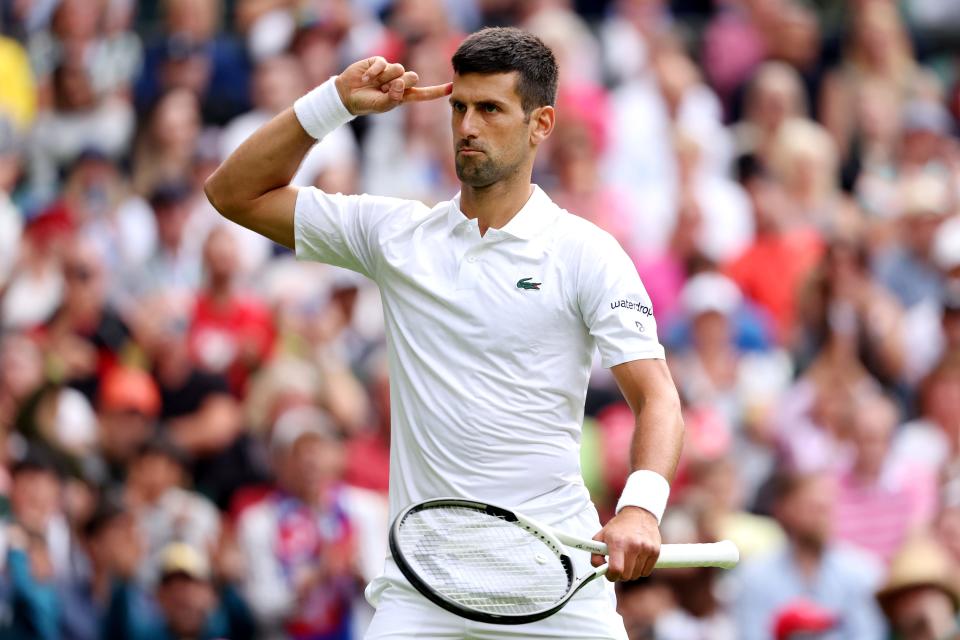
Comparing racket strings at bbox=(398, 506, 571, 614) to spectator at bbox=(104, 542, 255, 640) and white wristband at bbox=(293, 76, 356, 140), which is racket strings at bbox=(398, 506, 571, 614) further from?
spectator at bbox=(104, 542, 255, 640)

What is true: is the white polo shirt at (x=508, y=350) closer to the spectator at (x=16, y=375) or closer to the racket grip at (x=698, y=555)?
the racket grip at (x=698, y=555)

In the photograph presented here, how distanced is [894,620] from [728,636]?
79cm

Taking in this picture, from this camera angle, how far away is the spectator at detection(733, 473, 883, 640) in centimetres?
869

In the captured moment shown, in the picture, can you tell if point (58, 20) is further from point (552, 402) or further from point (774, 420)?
point (552, 402)

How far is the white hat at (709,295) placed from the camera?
10194mm

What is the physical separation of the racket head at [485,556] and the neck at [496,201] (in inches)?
33.6

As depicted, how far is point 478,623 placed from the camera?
492 centimetres

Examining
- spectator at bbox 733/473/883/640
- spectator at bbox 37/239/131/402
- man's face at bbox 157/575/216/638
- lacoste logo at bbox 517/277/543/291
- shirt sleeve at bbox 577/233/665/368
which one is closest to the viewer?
shirt sleeve at bbox 577/233/665/368

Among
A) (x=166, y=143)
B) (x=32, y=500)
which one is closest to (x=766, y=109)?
(x=166, y=143)

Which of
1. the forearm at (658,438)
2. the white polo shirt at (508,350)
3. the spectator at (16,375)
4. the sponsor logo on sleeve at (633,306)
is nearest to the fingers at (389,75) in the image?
the white polo shirt at (508,350)

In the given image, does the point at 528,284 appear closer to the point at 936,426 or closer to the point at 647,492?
the point at 647,492

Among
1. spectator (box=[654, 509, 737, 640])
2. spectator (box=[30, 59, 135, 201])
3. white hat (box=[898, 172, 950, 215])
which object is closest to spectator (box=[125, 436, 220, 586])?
A: spectator (box=[654, 509, 737, 640])

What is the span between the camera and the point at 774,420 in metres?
9.87

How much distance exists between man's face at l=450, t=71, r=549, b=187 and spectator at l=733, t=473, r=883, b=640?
418 cm
